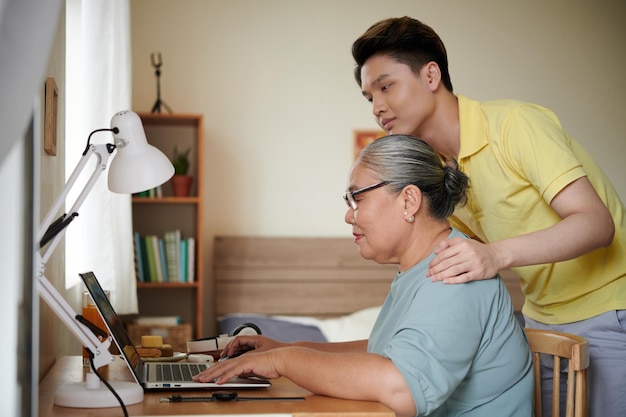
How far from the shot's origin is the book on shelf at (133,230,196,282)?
15.0ft

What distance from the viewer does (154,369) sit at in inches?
74.3

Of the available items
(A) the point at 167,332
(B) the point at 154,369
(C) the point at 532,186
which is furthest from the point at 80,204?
(A) the point at 167,332

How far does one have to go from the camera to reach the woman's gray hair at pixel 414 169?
173cm

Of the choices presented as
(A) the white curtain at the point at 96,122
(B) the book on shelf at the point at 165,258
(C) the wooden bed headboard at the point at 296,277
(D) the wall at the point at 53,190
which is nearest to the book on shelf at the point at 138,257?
(B) the book on shelf at the point at 165,258

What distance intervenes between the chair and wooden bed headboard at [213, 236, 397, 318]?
3021 millimetres

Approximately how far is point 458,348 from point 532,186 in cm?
64

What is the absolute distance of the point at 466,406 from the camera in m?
1.64

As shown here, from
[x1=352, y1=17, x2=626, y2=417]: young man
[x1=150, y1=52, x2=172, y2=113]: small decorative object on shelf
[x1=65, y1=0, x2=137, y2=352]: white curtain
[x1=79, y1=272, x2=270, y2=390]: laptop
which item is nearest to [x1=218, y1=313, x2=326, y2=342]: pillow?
[x1=65, y1=0, x2=137, y2=352]: white curtain

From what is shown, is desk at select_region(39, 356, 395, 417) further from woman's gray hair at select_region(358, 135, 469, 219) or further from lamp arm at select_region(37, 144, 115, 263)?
woman's gray hair at select_region(358, 135, 469, 219)

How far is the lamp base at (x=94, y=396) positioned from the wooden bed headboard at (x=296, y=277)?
→ 3.35 m

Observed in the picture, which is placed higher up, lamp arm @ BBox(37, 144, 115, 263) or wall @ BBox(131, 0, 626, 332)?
wall @ BBox(131, 0, 626, 332)

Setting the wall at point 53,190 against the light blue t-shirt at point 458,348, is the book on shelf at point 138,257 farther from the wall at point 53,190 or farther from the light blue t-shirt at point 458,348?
the light blue t-shirt at point 458,348

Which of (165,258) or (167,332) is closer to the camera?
(167,332)

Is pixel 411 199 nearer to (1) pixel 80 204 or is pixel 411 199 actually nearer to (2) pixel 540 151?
(2) pixel 540 151
